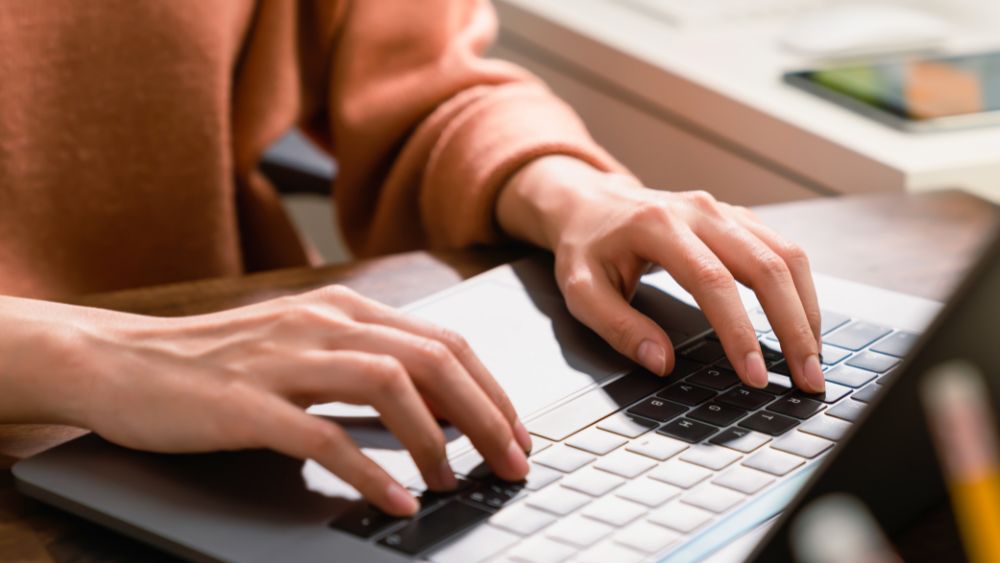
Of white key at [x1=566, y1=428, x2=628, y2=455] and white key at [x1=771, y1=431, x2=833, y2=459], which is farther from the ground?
white key at [x1=566, y1=428, x2=628, y2=455]

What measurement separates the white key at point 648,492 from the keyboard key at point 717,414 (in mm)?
65

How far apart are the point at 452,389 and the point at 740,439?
0.42 feet

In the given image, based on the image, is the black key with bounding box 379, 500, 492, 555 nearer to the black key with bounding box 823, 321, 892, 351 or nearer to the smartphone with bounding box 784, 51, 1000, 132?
the black key with bounding box 823, 321, 892, 351

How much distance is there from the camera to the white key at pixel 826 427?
565 millimetres

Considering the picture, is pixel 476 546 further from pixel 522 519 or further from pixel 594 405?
pixel 594 405

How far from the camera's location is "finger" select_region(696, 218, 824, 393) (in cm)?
61

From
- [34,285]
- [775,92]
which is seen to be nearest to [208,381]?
[34,285]

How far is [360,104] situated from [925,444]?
0.73 metres

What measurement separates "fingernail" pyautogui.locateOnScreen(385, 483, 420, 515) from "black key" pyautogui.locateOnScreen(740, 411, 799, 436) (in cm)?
16

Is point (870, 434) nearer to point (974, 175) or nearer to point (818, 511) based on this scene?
point (818, 511)

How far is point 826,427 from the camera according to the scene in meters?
0.57

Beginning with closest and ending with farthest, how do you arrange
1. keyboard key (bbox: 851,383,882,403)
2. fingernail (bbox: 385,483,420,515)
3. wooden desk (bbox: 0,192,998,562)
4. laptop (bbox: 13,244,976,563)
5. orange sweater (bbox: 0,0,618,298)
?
laptop (bbox: 13,244,976,563) < fingernail (bbox: 385,483,420,515) < keyboard key (bbox: 851,383,882,403) < wooden desk (bbox: 0,192,998,562) < orange sweater (bbox: 0,0,618,298)

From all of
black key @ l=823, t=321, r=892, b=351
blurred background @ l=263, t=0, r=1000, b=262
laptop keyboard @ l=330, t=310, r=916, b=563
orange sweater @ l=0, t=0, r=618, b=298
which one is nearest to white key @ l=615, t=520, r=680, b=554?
laptop keyboard @ l=330, t=310, r=916, b=563

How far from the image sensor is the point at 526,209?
2.73ft
